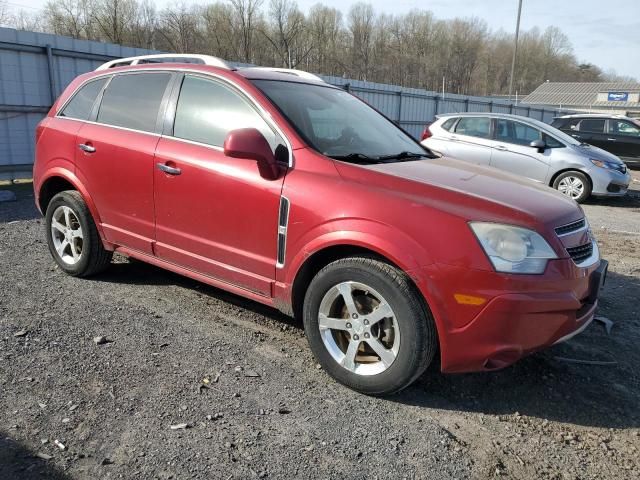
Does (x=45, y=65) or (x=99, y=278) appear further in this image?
(x=45, y=65)

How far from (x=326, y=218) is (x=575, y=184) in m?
8.48

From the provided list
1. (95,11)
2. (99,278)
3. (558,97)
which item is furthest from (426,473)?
(558,97)

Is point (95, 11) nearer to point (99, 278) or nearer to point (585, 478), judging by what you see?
point (99, 278)

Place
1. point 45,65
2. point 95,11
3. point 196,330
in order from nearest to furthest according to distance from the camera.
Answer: point 196,330, point 45,65, point 95,11

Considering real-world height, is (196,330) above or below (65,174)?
below

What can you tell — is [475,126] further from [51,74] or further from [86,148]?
[51,74]

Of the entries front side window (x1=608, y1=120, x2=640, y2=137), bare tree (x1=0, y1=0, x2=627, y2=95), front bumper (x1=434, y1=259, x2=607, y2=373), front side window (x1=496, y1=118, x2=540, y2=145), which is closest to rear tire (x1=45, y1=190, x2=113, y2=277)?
front bumper (x1=434, y1=259, x2=607, y2=373)

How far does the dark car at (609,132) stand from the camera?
14578 mm

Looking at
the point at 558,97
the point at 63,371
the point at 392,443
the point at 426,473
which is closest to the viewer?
the point at 426,473

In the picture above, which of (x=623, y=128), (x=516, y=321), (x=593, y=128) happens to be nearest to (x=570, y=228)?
(x=516, y=321)

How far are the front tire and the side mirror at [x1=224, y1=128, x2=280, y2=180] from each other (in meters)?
0.76

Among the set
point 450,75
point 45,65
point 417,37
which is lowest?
point 45,65

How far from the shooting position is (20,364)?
10.2ft

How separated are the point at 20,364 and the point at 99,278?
5.15ft
